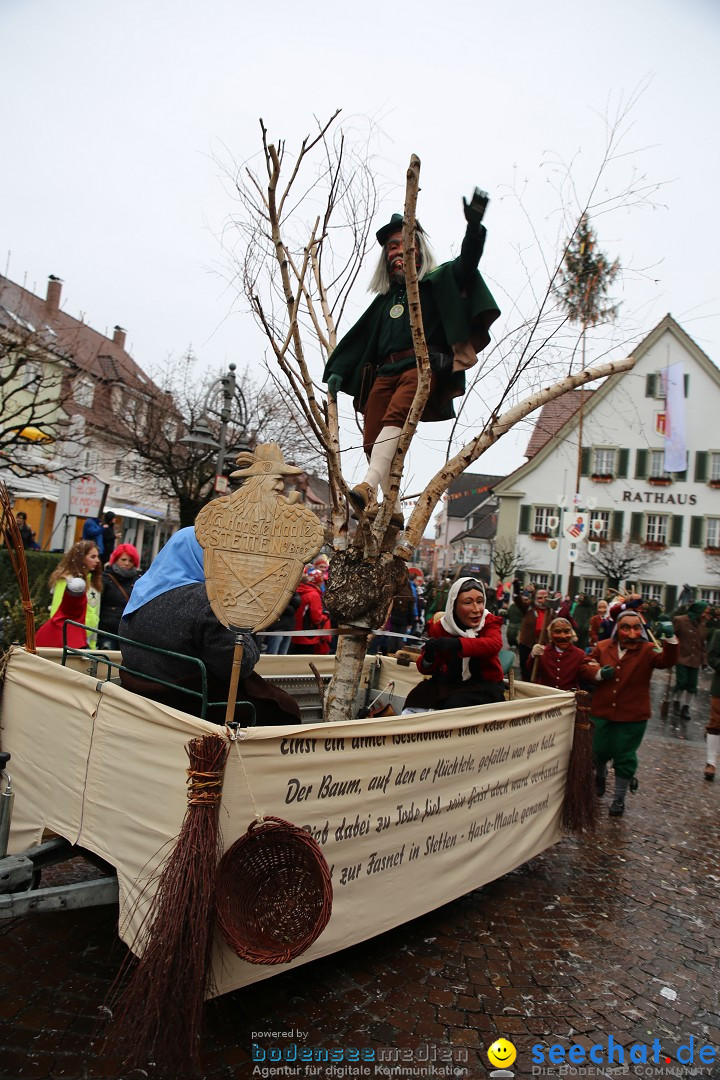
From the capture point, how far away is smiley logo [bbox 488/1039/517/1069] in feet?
8.70

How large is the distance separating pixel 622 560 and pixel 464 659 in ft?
112

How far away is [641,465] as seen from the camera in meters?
37.9

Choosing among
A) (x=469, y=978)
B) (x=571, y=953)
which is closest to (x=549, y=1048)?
(x=469, y=978)

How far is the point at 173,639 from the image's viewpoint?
3031 mm

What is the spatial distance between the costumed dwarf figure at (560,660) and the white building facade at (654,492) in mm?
29751

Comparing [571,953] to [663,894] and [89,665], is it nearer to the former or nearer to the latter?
[663,894]

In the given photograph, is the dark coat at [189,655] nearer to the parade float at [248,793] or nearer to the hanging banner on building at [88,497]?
A: the parade float at [248,793]

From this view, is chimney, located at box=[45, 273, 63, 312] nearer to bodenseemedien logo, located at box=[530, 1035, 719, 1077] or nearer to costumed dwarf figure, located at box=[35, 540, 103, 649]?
costumed dwarf figure, located at box=[35, 540, 103, 649]

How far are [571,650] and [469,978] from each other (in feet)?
12.0

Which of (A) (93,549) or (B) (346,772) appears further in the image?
(A) (93,549)

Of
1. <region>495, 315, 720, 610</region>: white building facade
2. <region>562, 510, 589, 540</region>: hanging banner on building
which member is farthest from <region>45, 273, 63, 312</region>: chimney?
<region>562, 510, 589, 540</region>: hanging banner on building

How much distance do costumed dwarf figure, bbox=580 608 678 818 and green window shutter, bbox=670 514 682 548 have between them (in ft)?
108

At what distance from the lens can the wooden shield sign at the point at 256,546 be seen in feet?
8.57

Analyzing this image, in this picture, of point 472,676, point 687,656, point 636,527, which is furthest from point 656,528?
point 472,676
